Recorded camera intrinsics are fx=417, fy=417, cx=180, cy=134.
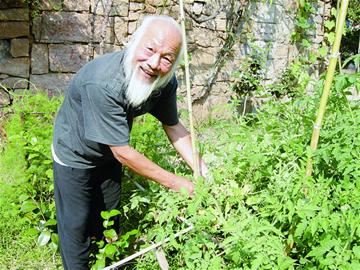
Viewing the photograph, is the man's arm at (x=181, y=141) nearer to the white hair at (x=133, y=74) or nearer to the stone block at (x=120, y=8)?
the white hair at (x=133, y=74)

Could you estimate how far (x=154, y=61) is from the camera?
1.96 m

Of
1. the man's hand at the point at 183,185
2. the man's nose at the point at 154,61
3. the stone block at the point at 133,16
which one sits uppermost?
the man's nose at the point at 154,61

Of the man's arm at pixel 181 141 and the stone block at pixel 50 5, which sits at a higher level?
the stone block at pixel 50 5

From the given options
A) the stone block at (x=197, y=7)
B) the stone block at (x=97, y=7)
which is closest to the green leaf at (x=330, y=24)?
the stone block at (x=197, y=7)

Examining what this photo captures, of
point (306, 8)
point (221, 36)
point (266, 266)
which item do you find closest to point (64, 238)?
point (266, 266)

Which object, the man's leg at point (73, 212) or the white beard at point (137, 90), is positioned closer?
the white beard at point (137, 90)

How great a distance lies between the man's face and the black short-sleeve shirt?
109mm

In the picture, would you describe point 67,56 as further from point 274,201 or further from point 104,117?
point 274,201

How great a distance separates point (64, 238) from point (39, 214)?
0.47 metres

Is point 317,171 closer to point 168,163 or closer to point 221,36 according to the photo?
point 168,163

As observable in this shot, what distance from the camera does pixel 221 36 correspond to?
5250 mm

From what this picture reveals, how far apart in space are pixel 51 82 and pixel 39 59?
275mm

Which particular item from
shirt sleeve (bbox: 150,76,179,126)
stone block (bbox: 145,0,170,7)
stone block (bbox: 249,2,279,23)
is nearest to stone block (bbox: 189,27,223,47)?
stone block (bbox: 145,0,170,7)

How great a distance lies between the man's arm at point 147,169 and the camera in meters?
1.98
